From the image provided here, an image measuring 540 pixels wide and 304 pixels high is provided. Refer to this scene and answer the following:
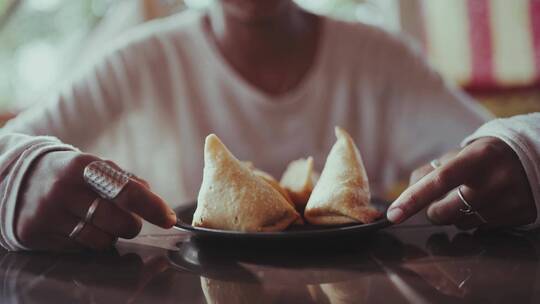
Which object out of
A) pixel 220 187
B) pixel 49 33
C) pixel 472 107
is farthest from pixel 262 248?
pixel 49 33

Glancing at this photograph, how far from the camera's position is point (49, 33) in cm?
195

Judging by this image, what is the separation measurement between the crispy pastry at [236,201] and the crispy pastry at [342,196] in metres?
0.03

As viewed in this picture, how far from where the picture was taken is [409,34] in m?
1.92

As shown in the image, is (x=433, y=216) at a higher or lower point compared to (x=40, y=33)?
lower

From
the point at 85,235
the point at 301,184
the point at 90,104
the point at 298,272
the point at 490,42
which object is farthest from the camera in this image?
the point at 490,42

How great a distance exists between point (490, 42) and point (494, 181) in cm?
140

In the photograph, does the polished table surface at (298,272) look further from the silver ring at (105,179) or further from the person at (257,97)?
the person at (257,97)

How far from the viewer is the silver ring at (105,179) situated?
0.59 metres

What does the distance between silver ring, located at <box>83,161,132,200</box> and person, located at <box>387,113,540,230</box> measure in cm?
28

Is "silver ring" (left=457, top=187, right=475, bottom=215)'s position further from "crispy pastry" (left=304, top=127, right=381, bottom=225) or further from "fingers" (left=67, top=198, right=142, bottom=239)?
"fingers" (left=67, top=198, right=142, bottom=239)

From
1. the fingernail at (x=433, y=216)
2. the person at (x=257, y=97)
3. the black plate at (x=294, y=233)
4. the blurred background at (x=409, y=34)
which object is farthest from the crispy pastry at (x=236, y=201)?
the blurred background at (x=409, y=34)

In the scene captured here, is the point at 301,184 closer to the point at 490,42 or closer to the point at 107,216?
the point at 107,216

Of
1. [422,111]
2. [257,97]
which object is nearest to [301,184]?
[257,97]

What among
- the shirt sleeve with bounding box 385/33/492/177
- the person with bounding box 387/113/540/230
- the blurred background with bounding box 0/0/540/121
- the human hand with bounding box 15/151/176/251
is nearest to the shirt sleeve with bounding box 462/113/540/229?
the person with bounding box 387/113/540/230
